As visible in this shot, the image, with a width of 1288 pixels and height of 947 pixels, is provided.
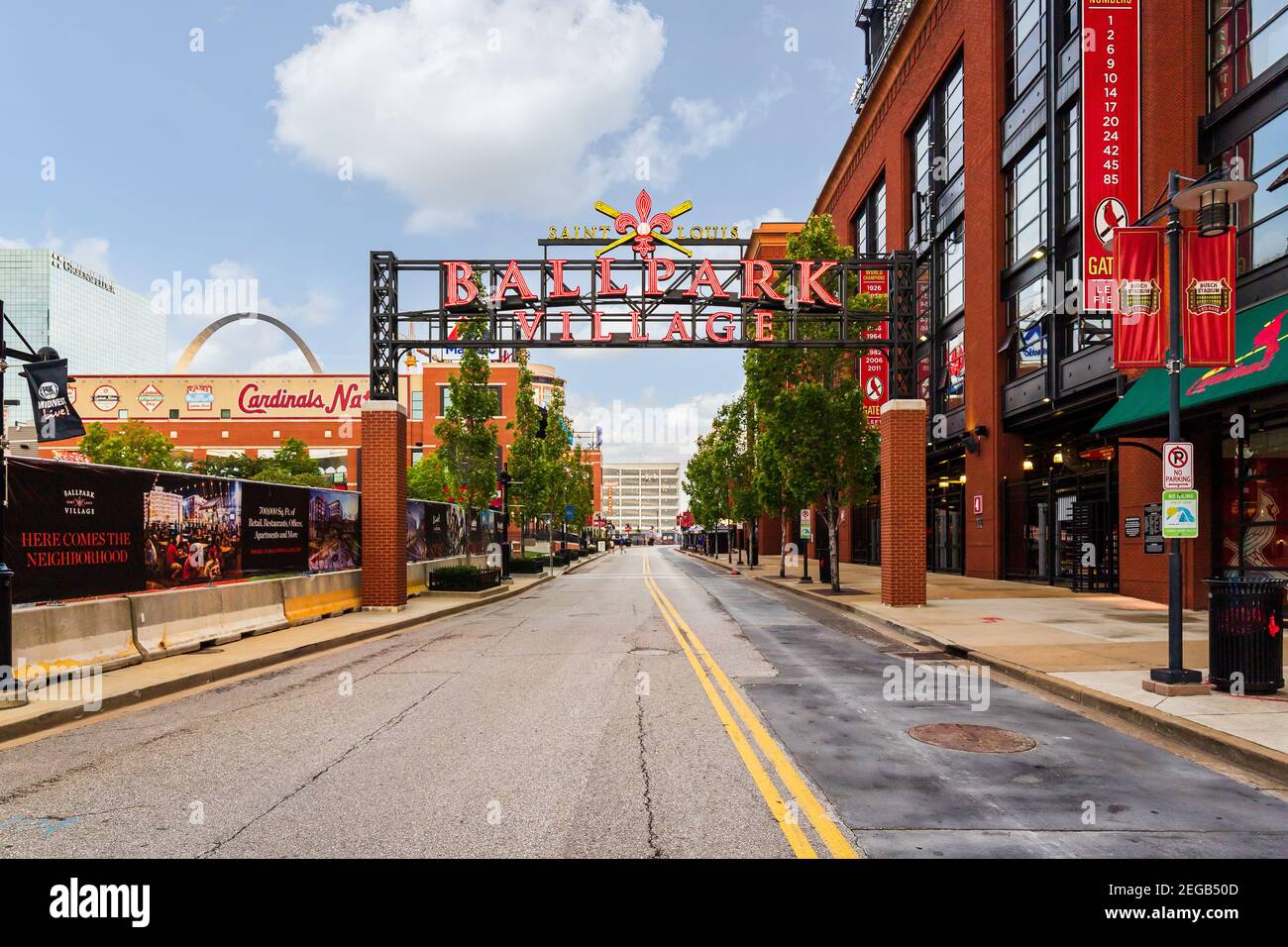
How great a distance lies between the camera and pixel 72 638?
32.3 feet

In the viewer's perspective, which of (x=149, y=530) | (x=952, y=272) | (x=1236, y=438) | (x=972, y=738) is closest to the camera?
(x=972, y=738)

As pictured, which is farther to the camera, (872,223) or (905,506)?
(872,223)

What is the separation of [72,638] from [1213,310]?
1424cm

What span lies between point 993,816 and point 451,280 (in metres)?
17.1

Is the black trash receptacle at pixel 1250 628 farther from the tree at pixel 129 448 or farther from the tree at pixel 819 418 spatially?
the tree at pixel 129 448

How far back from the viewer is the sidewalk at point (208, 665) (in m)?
7.92

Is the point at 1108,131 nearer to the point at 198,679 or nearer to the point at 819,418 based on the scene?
the point at 819,418

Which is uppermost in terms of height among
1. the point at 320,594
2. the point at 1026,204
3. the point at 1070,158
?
the point at 1070,158

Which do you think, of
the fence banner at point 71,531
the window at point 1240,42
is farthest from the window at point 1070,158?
the fence banner at point 71,531

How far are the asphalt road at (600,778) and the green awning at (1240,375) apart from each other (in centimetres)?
770

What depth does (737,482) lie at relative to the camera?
47.4 meters

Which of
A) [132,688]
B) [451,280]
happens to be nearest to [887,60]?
[451,280]

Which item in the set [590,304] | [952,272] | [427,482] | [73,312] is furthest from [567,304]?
[73,312]
